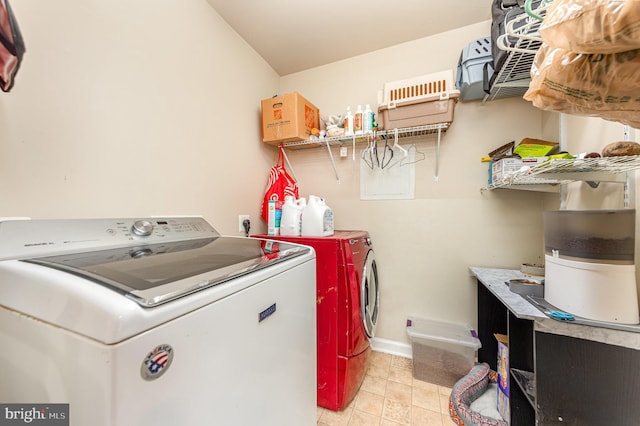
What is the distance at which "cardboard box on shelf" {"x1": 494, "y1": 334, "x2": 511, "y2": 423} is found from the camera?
1234 mm

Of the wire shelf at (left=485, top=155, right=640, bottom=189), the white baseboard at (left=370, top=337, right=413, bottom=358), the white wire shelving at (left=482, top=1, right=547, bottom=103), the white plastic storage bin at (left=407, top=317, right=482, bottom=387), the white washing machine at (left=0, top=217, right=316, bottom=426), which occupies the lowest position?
the white baseboard at (left=370, top=337, right=413, bottom=358)

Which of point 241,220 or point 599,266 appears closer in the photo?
point 599,266

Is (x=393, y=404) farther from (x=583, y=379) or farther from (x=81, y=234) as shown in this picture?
(x=81, y=234)

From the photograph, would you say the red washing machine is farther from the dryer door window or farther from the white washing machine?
the white washing machine

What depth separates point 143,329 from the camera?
0.46 m

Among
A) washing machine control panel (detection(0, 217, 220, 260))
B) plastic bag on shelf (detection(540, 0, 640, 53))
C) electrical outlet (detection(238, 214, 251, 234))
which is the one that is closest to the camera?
plastic bag on shelf (detection(540, 0, 640, 53))

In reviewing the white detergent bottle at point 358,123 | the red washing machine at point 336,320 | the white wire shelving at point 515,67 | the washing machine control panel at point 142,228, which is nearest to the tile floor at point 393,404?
the red washing machine at point 336,320

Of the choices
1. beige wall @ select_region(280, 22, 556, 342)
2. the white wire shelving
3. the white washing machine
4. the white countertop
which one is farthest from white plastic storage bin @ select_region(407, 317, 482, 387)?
the white wire shelving

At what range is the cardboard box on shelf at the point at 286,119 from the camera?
1.91 m

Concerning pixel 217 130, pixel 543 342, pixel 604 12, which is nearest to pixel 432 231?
pixel 543 342

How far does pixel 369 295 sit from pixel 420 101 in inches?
59.2

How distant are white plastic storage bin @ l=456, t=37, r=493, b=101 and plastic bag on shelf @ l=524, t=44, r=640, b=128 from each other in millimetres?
1176

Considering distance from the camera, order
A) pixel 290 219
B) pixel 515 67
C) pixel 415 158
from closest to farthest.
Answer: pixel 515 67, pixel 290 219, pixel 415 158

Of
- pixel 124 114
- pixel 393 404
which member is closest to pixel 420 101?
pixel 124 114
